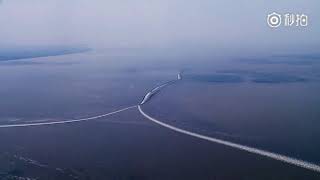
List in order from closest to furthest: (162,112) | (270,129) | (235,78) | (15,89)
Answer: (270,129) → (162,112) → (15,89) → (235,78)

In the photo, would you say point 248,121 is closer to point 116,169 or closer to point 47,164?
point 116,169

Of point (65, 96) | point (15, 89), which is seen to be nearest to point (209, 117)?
point (65, 96)

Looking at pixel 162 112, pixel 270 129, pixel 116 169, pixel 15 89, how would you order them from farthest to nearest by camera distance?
1. pixel 15 89
2. pixel 162 112
3. pixel 270 129
4. pixel 116 169

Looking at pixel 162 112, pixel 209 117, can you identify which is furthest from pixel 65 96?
pixel 209 117

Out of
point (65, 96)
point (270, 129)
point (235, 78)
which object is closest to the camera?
point (270, 129)

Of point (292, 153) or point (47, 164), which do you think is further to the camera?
point (292, 153)

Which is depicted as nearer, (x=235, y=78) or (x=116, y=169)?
(x=116, y=169)

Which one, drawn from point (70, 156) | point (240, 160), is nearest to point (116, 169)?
point (70, 156)

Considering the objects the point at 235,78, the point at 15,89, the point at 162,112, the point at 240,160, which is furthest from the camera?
the point at 235,78

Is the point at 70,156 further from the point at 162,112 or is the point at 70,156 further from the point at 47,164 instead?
the point at 162,112
